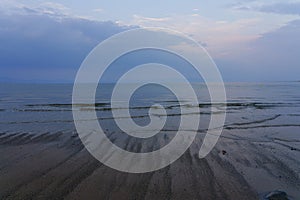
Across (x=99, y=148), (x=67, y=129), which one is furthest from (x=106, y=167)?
(x=67, y=129)

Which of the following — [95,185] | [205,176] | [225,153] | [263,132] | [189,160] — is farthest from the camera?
[263,132]

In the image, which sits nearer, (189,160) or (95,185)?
(95,185)

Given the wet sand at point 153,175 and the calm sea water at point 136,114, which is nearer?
the wet sand at point 153,175

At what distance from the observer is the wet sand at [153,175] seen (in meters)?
6.42

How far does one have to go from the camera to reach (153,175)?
7.73 m

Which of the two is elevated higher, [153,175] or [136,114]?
[136,114]

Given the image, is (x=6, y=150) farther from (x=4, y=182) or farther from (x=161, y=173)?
(x=161, y=173)

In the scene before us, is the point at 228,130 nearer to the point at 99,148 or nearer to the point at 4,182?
the point at 99,148

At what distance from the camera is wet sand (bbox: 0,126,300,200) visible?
6422mm

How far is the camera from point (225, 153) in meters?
10.4

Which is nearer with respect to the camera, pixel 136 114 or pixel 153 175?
pixel 153 175

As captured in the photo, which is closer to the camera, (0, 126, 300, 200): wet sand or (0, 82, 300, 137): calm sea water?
(0, 126, 300, 200): wet sand

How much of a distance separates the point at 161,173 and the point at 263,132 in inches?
385

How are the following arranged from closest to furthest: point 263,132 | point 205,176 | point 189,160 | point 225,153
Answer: point 205,176 → point 189,160 → point 225,153 → point 263,132
